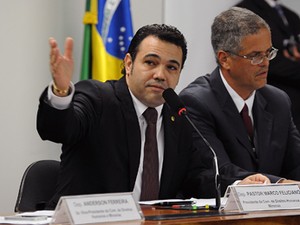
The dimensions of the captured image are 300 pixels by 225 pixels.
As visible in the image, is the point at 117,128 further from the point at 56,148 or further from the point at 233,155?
the point at 56,148

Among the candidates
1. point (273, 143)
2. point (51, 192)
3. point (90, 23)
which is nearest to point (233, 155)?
point (273, 143)

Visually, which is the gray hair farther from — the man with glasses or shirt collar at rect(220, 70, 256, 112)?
shirt collar at rect(220, 70, 256, 112)

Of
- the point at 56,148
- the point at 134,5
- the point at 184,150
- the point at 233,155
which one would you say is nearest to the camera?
the point at 184,150

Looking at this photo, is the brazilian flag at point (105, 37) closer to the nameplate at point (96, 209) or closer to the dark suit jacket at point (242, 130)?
the dark suit jacket at point (242, 130)

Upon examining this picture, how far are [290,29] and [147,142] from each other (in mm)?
2287

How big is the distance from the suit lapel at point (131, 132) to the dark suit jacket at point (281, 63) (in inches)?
82.1

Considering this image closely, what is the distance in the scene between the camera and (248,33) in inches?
161

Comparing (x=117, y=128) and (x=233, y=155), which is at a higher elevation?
(x=117, y=128)

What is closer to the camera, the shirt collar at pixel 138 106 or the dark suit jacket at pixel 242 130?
the shirt collar at pixel 138 106

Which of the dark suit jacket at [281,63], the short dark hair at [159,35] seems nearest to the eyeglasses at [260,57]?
the short dark hair at [159,35]

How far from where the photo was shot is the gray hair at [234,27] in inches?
161

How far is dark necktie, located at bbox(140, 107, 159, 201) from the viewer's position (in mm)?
3453

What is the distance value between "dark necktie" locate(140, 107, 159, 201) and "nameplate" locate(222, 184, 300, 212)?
2.21 feet

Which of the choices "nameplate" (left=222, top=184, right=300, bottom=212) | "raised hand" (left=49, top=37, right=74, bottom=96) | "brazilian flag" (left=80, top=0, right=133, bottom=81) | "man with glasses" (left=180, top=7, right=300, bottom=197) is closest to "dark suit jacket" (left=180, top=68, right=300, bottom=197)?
"man with glasses" (left=180, top=7, right=300, bottom=197)
